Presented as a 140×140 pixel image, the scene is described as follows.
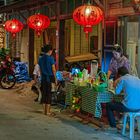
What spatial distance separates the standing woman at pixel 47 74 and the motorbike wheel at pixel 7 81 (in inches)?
263

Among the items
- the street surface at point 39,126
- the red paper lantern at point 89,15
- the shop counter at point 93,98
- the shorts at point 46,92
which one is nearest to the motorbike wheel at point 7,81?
the street surface at point 39,126

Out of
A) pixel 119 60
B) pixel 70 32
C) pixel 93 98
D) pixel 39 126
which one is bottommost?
pixel 39 126

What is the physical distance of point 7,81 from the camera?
19484 millimetres

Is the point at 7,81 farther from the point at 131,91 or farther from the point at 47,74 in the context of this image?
the point at 131,91

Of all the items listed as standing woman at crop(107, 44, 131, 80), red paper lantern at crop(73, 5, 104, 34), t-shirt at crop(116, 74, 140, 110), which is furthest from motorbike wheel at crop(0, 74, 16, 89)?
t-shirt at crop(116, 74, 140, 110)

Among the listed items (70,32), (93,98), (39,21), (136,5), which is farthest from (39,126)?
(70,32)

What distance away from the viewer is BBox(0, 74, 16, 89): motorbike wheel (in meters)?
19.3

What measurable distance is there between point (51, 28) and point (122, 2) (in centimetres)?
841

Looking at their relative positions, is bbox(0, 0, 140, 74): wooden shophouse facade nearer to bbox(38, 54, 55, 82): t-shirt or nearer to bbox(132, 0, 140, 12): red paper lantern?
bbox(132, 0, 140, 12): red paper lantern

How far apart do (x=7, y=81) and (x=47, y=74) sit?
280 inches

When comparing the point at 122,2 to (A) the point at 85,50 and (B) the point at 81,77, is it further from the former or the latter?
(A) the point at 85,50

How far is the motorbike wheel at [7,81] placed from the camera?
1931 centimetres

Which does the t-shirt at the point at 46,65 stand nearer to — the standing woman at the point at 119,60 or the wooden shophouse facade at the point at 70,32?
the standing woman at the point at 119,60

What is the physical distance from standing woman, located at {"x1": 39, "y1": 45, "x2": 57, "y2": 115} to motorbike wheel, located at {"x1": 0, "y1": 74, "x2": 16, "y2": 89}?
6.68 meters
